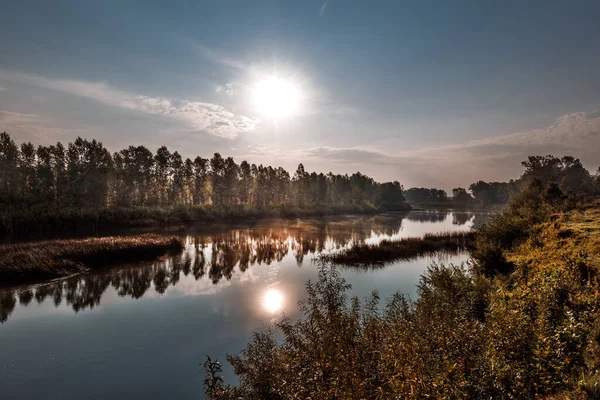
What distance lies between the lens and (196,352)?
12070mm

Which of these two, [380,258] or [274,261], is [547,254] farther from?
[274,261]

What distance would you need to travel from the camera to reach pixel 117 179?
75375 mm

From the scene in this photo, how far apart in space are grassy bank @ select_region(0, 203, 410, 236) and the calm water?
99.4 ft

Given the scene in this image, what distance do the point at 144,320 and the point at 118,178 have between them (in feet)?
240

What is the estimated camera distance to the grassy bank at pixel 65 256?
20516 millimetres

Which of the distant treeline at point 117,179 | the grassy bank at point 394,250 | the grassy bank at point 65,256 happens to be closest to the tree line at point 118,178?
the distant treeline at point 117,179

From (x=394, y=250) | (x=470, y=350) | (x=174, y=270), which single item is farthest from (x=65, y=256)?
(x=394, y=250)

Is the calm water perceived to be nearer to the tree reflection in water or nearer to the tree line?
the tree reflection in water

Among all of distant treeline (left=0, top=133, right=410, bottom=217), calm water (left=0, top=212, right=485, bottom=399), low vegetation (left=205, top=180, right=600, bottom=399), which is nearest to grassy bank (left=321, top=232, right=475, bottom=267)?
calm water (left=0, top=212, right=485, bottom=399)

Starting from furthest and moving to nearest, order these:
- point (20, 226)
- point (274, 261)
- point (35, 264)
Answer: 1. point (20, 226)
2. point (274, 261)
3. point (35, 264)

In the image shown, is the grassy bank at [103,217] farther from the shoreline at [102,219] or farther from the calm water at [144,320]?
the calm water at [144,320]

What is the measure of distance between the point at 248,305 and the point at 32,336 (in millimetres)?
9956

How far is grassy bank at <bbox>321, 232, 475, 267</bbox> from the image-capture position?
2859cm

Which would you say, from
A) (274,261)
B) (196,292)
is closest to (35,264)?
(196,292)
